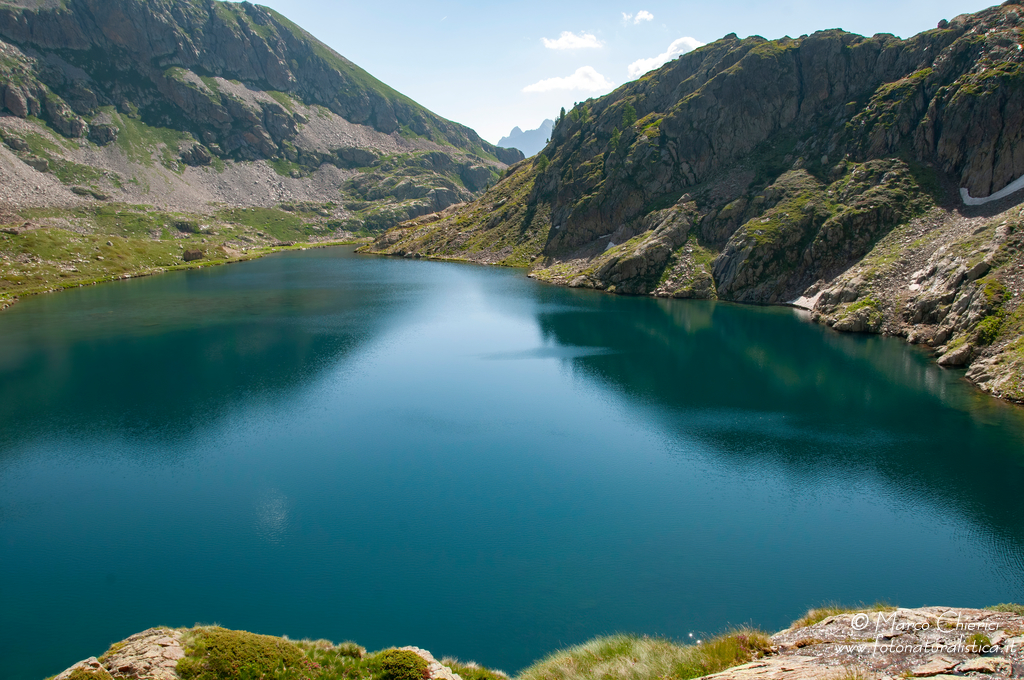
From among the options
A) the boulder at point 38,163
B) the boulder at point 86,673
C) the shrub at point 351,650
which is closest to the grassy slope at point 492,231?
the boulder at point 38,163

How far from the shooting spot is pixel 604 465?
36625 millimetres

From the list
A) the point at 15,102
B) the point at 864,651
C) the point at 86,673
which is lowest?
the point at 86,673

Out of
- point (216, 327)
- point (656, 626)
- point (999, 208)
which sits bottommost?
point (656, 626)

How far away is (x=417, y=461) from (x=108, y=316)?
69.5m

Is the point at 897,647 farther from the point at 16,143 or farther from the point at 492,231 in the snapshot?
the point at 16,143

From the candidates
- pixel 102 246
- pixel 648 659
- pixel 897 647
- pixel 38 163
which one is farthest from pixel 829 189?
pixel 38 163

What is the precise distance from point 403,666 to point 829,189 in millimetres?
100424

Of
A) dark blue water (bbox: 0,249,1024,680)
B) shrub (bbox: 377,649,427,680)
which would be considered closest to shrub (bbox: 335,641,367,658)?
shrub (bbox: 377,649,427,680)

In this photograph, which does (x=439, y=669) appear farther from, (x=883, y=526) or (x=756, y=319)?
(x=756, y=319)

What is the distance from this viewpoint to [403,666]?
16734 millimetres

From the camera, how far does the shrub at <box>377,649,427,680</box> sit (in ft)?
53.8

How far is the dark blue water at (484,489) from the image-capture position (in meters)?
23.4

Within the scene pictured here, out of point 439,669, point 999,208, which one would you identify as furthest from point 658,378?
point 999,208

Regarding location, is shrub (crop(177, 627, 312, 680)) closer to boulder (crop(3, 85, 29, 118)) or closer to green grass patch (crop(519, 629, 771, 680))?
green grass patch (crop(519, 629, 771, 680))
